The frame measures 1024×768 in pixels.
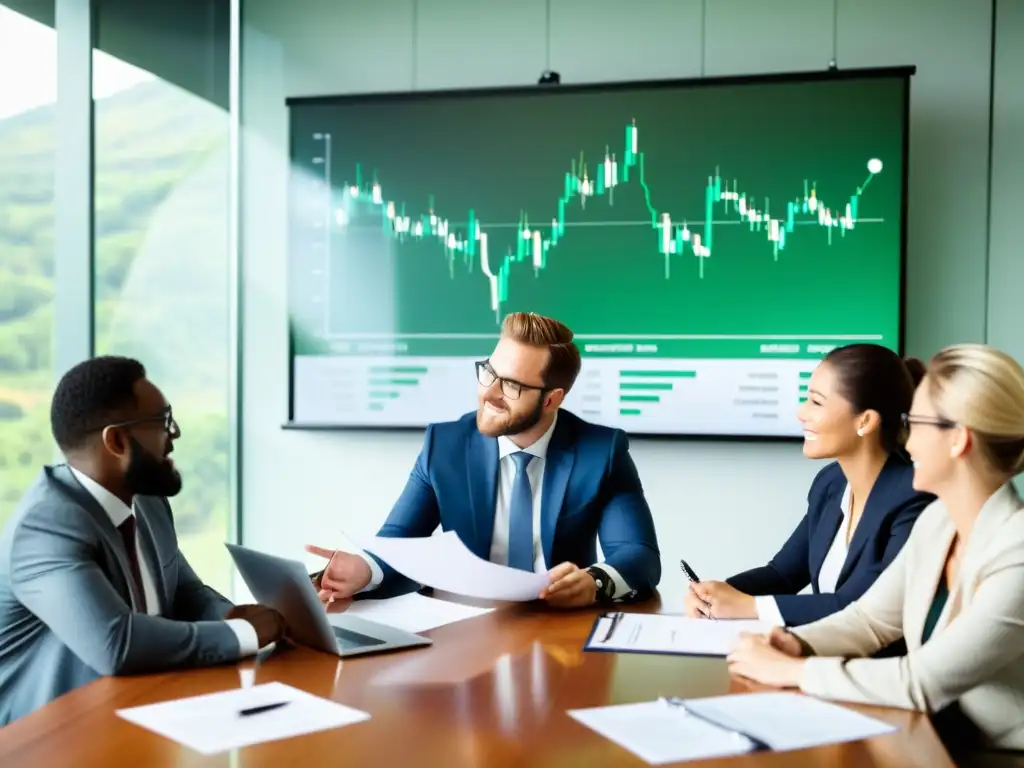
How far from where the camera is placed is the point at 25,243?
10.2 feet

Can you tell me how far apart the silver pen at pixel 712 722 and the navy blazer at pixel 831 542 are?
1.93 ft

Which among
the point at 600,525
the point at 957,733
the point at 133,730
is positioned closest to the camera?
the point at 133,730

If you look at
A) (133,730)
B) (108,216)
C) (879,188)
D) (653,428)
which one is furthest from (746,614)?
(108,216)

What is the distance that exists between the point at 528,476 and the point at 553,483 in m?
0.08

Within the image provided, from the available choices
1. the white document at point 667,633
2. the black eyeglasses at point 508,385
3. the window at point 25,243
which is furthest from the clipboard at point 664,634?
the window at point 25,243

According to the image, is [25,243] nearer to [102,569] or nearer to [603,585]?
[102,569]

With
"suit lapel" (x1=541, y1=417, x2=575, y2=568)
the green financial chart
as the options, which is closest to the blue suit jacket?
"suit lapel" (x1=541, y1=417, x2=575, y2=568)

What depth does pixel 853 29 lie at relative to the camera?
3.95 m

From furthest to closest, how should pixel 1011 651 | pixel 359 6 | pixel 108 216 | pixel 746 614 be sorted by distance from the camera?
pixel 359 6 < pixel 108 216 < pixel 746 614 < pixel 1011 651

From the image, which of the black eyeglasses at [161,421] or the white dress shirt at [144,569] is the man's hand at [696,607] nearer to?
the white dress shirt at [144,569]

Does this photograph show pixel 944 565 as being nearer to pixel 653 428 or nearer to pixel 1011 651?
pixel 1011 651

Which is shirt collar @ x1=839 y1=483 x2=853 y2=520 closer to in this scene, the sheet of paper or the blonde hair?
the blonde hair

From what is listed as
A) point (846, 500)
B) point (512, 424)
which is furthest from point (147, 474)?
point (846, 500)

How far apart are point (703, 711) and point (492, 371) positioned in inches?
50.2
